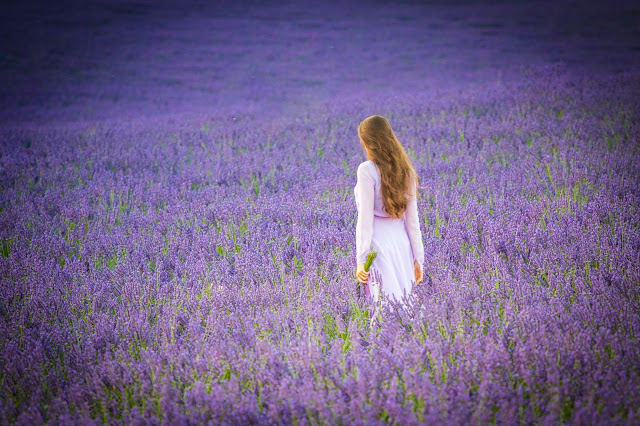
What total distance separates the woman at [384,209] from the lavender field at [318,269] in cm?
15

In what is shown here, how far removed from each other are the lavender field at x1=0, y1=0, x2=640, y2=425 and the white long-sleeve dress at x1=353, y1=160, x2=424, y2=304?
12cm

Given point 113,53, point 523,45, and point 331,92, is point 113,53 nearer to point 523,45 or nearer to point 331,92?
point 331,92

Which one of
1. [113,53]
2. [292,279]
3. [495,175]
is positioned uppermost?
[113,53]

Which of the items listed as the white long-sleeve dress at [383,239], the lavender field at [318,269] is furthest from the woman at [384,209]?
the lavender field at [318,269]

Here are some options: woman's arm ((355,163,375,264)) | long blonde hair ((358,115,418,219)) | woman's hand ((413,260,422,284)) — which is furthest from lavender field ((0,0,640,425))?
long blonde hair ((358,115,418,219))

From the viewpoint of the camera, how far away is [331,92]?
44.1 ft

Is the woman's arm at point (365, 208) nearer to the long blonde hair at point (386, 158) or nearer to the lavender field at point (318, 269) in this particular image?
the long blonde hair at point (386, 158)

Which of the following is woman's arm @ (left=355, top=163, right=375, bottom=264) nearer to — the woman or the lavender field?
the woman

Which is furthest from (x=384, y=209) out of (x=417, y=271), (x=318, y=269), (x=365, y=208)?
(x=318, y=269)

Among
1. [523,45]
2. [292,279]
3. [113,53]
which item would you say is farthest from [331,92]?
[292,279]

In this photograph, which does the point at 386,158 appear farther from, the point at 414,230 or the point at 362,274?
the point at 362,274

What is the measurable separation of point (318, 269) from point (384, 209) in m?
0.77

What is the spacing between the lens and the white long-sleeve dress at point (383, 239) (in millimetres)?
2324

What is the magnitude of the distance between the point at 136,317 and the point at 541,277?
2120 mm
